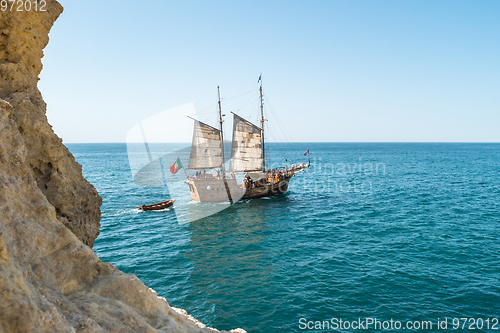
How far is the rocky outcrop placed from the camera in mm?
3744

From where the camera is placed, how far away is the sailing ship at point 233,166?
1533 inches

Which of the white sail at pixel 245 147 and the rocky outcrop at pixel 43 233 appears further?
the white sail at pixel 245 147

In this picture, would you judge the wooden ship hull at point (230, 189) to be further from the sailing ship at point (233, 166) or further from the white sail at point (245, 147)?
the white sail at point (245, 147)

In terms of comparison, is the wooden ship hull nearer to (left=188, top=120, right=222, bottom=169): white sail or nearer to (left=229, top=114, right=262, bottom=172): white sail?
(left=188, top=120, right=222, bottom=169): white sail

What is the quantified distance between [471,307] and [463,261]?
5.66 metres

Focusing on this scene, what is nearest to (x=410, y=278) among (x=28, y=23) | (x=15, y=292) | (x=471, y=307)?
(x=471, y=307)

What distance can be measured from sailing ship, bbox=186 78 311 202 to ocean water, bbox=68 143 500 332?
4.37m

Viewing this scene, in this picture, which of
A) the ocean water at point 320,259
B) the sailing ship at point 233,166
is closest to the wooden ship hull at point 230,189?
the sailing ship at point 233,166

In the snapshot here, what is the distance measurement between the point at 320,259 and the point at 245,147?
27050 millimetres

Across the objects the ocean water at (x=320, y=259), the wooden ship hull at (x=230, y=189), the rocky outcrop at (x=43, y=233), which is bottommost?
the ocean water at (x=320, y=259)

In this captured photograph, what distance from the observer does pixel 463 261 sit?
59.6 feet

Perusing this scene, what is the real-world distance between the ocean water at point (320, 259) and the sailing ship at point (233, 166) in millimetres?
4371

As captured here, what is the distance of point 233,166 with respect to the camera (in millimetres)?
44938

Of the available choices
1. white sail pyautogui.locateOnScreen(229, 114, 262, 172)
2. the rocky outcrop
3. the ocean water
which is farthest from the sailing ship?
the rocky outcrop
